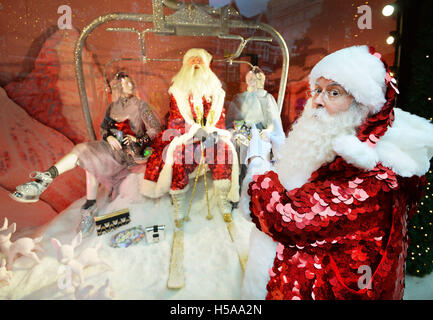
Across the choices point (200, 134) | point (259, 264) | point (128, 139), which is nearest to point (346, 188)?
point (259, 264)

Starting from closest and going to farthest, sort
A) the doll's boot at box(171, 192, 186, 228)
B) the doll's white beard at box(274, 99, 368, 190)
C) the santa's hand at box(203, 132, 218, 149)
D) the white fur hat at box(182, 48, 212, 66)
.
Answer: the doll's white beard at box(274, 99, 368, 190)
the white fur hat at box(182, 48, 212, 66)
the santa's hand at box(203, 132, 218, 149)
the doll's boot at box(171, 192, 186, 228)

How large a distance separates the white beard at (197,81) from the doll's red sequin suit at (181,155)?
0.08 meters

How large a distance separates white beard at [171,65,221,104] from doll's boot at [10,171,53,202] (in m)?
1.13

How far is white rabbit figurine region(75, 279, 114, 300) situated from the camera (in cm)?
130

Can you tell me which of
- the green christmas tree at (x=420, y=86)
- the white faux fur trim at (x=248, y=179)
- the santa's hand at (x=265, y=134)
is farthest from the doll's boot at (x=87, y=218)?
the green christmas tree at (x=420, y=86)

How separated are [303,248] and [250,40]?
1.43 meters

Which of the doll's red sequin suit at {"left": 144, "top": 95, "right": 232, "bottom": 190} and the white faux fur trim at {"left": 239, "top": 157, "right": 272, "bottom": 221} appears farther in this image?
the doll's red sequin suit at {"left": 144, "top": 95, "right": 232, "bottom": 190}

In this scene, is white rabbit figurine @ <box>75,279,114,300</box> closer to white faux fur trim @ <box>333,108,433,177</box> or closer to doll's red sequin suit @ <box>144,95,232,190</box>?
doll's red sequin suit @ <box>144,95,232,190</box>

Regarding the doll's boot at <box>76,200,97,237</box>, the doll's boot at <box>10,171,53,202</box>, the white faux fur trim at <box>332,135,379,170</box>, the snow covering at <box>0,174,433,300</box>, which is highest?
the white faux fur trim at <box>332,135,379,170</box>

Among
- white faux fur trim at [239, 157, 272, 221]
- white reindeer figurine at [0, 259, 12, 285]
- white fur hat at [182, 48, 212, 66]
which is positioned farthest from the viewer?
white fur hat at [182, 48, 212, 66]

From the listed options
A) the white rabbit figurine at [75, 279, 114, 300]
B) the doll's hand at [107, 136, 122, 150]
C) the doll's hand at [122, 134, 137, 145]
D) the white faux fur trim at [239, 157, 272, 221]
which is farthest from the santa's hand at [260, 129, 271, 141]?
the white rabbit figurine at [75, 279, 114, 300]

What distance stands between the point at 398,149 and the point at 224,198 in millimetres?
1388

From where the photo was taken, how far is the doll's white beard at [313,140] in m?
0.98
